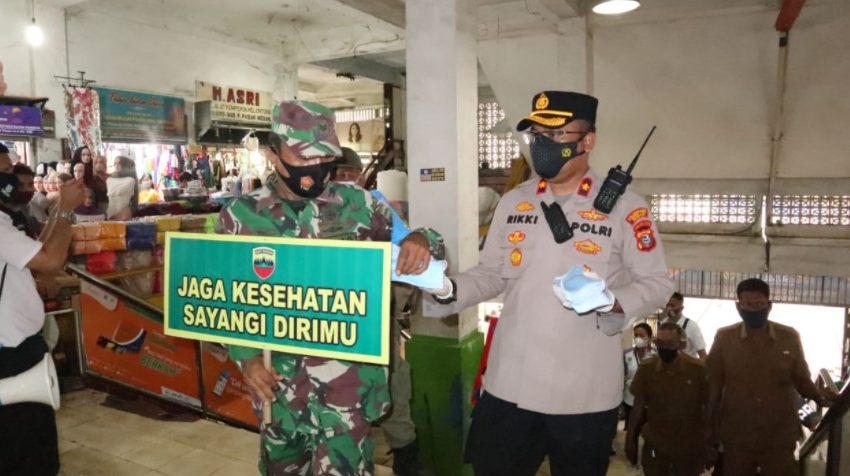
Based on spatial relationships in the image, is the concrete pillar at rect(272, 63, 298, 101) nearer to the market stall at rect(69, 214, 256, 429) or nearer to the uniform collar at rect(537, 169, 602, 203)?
the market stall at rect(69, 214, 256, 429)

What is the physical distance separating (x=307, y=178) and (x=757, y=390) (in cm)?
321

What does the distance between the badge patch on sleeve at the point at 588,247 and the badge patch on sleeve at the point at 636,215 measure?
5.3 inches

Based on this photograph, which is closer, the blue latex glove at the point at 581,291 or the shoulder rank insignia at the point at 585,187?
the blue latex glove at the point at 581,291

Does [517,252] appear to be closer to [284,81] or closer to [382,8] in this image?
[382,8]

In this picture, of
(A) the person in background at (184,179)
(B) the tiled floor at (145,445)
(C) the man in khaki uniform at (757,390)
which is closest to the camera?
(B) the tiled floor at (145,445)

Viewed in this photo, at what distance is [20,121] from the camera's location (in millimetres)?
7328

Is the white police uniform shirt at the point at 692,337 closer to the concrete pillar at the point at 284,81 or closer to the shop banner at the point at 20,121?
the shop banner at the point at 20,121

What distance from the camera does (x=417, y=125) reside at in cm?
428

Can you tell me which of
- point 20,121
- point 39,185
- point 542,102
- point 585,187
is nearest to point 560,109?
point 542,102

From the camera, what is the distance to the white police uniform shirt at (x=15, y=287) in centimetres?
240

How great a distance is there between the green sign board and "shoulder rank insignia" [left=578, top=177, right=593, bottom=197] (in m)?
0.71

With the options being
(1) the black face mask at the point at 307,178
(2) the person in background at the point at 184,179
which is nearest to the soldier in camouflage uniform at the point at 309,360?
(1) the black face mask at the point at 307,178

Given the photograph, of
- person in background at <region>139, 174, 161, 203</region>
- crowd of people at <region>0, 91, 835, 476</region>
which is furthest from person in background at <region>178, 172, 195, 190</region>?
crowd of people at <region>0, 91, 835, 476</region>

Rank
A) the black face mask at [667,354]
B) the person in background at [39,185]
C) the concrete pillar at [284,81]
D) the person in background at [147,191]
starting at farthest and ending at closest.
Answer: the concrete pillar at [284,81]
the person in background at [147,191]
the person in background at [39,185]
the black face mask at [667,354]
